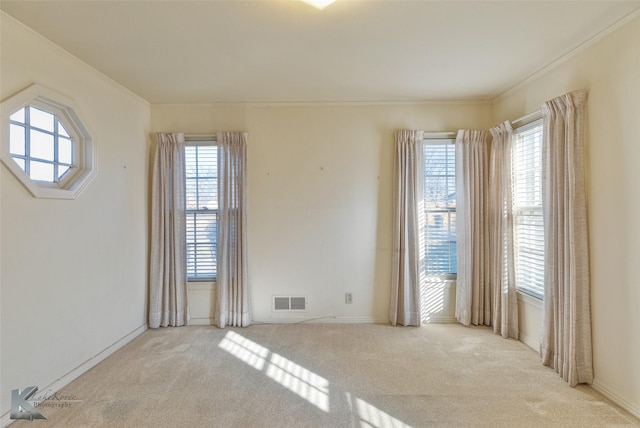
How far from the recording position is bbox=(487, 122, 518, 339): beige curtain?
3.00 m

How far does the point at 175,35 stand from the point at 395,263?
2932 millimetres

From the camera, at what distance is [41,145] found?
88.7 inches

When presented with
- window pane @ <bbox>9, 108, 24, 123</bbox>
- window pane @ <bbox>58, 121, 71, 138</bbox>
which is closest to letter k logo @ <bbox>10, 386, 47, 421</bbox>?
window pane @ <bbox>9, 108, 24, 123</bbox>

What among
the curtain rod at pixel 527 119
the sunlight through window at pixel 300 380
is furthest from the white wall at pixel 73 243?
the curtain rod at pixel 527 119

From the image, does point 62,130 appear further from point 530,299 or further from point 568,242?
point 530,299

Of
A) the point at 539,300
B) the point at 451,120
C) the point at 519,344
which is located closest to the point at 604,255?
the point at 539,300

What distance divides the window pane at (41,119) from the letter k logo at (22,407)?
1817 mm

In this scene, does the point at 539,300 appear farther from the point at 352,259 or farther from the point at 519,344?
the point at 352,259

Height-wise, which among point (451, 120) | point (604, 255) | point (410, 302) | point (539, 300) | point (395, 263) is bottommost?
point (410, 302)

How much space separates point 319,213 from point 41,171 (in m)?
2.47

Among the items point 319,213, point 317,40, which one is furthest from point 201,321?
point 317,40

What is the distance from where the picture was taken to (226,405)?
2.03 meters

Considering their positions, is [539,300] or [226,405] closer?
[226,405]

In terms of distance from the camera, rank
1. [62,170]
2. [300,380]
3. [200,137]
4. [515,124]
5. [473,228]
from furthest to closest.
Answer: [200,137] → [473,228] → [515,124] → [62,170] → [300,380]
